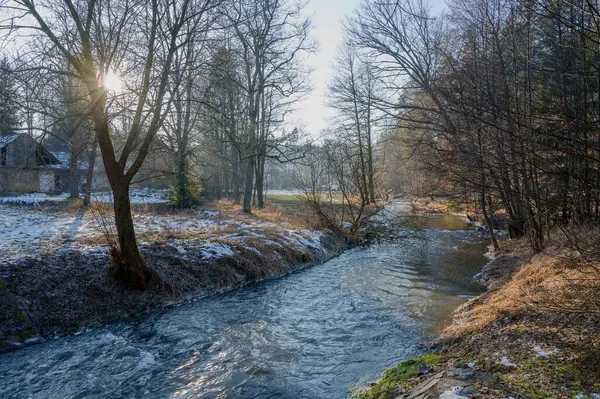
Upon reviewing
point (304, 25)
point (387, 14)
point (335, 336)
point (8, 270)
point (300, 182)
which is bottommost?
point (335, 336)

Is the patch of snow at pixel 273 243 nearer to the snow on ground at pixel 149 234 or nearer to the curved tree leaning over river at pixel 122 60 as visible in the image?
the snow on ground at pixel 149 234

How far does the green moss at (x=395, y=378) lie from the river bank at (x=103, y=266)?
544 centimetres

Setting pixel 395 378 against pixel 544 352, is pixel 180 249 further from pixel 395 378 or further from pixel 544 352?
pixel 544 352

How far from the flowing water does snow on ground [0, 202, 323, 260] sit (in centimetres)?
221

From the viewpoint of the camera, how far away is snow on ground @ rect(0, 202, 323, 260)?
376 inches

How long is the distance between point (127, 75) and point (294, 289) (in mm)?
6514

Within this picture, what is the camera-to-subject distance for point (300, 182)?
713 inches

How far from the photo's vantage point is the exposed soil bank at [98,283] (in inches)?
274

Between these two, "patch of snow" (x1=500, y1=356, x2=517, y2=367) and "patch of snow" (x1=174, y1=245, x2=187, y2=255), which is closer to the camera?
"patch of snow" (x1=500, y1=356, x2=517, y2=367)

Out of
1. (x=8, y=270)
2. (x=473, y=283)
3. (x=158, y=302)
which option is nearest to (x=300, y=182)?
(x=473, y=283)

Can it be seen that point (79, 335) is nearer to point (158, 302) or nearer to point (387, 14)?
point (158, 302)

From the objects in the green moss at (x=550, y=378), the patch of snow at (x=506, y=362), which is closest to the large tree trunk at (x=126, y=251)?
the patch of snow at (x=506, y=362)

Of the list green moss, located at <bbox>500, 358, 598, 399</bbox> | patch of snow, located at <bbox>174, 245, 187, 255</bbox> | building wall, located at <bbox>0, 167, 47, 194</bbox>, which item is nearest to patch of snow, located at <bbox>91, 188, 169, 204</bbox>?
patch of snow, located at <bbox>174, 245, 187, 255</bbox>

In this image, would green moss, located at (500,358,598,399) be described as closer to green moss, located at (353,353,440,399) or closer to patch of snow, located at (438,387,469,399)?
patch of snow, located at (438,387,469,399)
